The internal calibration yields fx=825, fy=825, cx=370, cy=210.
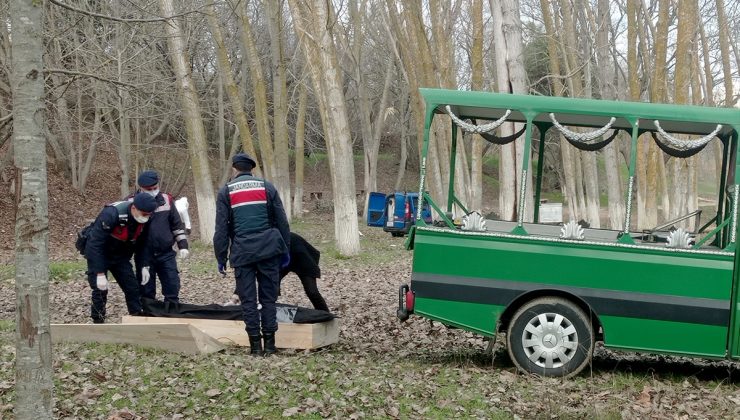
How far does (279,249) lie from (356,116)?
132ft

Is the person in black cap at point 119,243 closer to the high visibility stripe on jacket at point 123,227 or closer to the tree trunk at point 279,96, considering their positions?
the high visibility stripe on jacket at point 123,227

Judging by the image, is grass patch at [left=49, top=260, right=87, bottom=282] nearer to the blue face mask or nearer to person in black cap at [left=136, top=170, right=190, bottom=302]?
person in black cap at [left=136, top=170, right=190, bottom=302]

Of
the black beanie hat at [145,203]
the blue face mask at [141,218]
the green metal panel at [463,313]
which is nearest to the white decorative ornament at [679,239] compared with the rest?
the green metal panel at [463,313]

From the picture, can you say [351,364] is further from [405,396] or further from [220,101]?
[220,101]

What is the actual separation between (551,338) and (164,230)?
5153 millimetres

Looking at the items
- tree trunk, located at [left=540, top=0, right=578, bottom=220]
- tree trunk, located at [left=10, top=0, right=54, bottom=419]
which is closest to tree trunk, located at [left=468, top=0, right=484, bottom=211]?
tree trunk, located at [left=540, top=0, right=578, bottom=220]

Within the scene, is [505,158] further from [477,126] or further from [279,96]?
[279,96]

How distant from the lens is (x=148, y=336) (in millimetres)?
8328

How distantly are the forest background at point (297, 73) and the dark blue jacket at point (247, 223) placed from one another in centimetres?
190

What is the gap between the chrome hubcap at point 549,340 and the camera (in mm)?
7762

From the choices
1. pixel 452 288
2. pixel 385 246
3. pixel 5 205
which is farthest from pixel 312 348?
pixel 5 205

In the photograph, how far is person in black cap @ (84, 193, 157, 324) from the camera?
372 inches

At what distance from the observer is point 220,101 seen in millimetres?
31094

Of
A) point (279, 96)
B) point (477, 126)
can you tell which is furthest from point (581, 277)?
point (279, 96)
